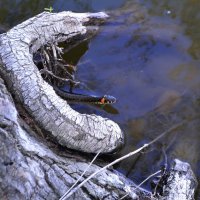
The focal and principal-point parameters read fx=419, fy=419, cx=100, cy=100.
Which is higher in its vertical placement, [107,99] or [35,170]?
[35,170]

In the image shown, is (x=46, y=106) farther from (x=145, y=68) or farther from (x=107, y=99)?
(x=145, y=68)

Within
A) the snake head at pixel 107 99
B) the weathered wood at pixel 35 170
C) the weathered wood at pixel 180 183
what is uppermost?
the weathered wood at pixel 35 170

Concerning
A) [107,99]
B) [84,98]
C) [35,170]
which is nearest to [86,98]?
[84,98]

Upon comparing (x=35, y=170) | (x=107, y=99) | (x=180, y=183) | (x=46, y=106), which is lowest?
(x=180, y=183)

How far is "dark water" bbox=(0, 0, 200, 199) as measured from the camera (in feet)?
13.6

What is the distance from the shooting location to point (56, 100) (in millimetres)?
3469

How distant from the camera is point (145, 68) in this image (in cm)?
483

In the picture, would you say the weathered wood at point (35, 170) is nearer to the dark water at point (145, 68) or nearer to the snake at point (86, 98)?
the dark water at point (145, 68)

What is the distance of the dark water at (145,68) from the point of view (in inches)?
163

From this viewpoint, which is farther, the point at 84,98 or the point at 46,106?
the point at 84,98

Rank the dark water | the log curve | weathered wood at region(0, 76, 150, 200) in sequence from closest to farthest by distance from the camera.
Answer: weathered wood at region(0, 76, 150, 200), the log curve, the dark water

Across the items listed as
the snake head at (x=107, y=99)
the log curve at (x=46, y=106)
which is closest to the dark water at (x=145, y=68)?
the snake head at (x=107, y=99)

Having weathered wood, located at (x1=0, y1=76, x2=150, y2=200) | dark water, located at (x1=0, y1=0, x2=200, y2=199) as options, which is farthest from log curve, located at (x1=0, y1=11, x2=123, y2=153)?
dark water, located at (x1=0, y1=0, x2=200, y2=199)

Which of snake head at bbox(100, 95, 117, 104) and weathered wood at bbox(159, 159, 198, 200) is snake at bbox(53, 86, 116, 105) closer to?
snake head at bbox(100, 95, 117, 104)
